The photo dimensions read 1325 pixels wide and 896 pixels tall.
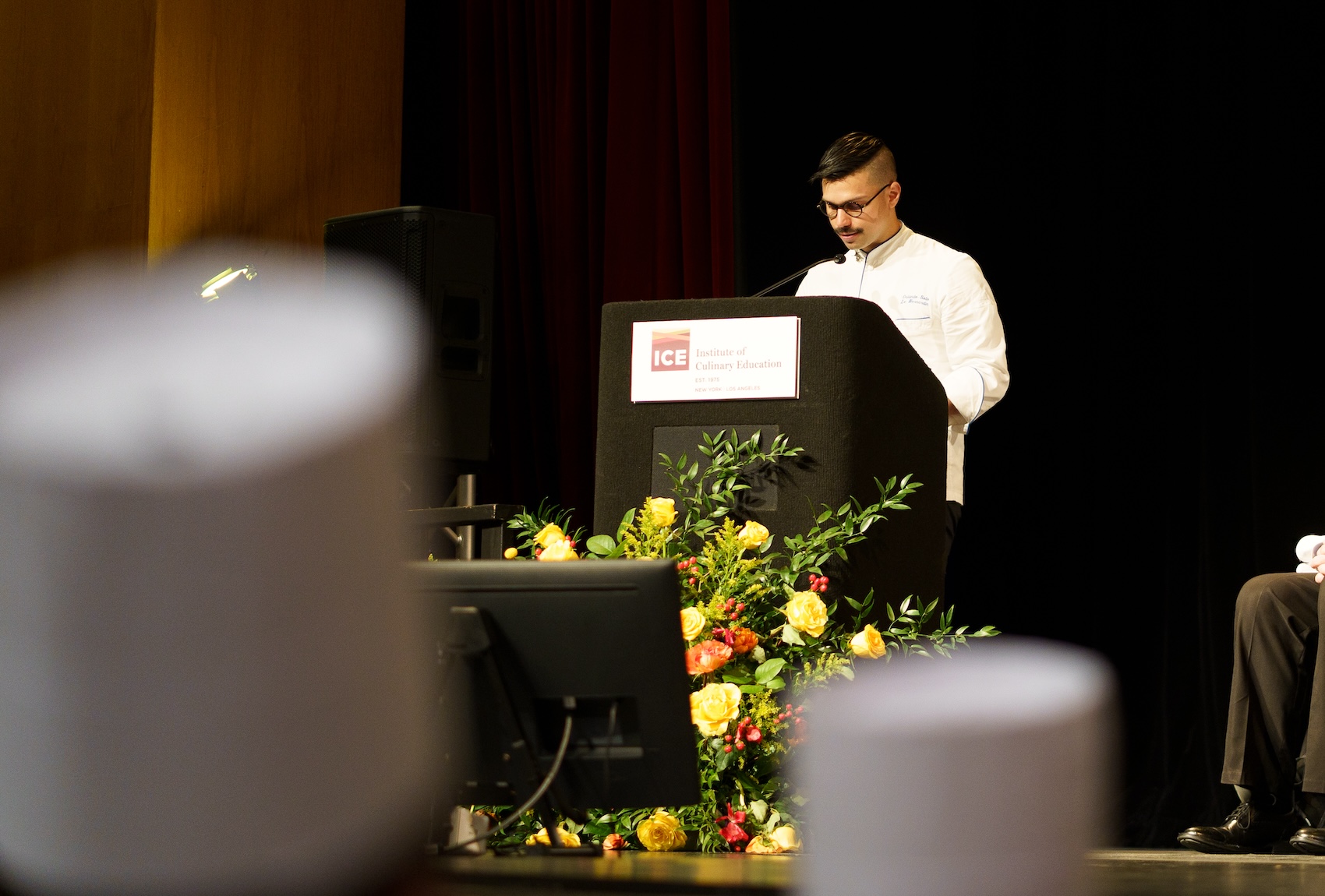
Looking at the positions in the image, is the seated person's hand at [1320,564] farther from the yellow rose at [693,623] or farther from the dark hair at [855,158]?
the yellow rose at [693,623]

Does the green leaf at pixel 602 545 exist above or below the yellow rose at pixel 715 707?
above

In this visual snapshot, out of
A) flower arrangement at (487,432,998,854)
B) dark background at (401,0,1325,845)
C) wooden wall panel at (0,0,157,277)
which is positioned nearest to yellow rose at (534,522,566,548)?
flower arrangement at (487,432,998,854)

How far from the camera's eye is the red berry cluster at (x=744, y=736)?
1.24 meters

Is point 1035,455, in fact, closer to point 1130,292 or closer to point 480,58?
point 1130,292

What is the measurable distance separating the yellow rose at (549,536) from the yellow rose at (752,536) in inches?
7.2

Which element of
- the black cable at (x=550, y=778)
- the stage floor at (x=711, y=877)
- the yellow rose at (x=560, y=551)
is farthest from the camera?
the yellow rose at (x=560, y=551)

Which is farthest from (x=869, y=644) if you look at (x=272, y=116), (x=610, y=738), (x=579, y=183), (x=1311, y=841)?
(x=272, y=116)

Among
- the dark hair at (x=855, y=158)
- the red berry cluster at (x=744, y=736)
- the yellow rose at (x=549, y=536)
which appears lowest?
the red berry cluster at (x=744, y=736)

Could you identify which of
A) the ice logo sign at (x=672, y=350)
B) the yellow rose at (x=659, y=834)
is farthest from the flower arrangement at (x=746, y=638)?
the ice logo sign at (x=672, y=350)

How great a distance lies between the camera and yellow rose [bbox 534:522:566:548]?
1373mm

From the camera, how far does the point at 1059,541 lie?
329cm

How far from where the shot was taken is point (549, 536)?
54.8 inches

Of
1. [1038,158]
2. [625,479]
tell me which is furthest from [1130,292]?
[625,479]

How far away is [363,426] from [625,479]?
1.37 m
